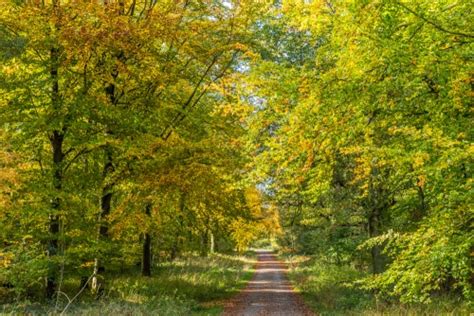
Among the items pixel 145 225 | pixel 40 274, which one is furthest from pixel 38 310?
pixel 145 225

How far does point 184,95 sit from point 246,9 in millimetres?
4379

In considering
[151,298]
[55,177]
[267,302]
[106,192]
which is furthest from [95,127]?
[267,302]

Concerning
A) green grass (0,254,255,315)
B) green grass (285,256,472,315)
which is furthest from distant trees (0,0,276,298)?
green grass (285,256,472,315)

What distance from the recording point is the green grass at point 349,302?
12.1 m

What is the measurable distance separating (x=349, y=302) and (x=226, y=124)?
26.5ft

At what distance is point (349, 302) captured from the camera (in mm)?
16281

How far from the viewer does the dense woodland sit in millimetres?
7484

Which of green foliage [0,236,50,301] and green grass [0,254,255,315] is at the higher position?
green foliage [0,236,50,301]

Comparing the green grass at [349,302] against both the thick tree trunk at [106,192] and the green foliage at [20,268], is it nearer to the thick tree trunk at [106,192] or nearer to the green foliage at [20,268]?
the thick tree trunk at [106,192]

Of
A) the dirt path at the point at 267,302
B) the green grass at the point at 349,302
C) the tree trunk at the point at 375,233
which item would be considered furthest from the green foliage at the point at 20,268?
the tree trunk at the point at 375,233

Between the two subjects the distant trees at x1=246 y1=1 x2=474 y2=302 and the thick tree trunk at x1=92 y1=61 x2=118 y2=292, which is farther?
the thick tree trunk at x1=92 y1=61 x2=118 y2=292

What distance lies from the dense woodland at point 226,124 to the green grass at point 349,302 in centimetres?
78

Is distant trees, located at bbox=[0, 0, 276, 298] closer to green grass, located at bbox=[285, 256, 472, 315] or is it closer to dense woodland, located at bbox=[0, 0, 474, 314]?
dense woodland, located at bbox=[0, 0, 474, 314]

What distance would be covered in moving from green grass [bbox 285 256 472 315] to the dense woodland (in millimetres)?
784
